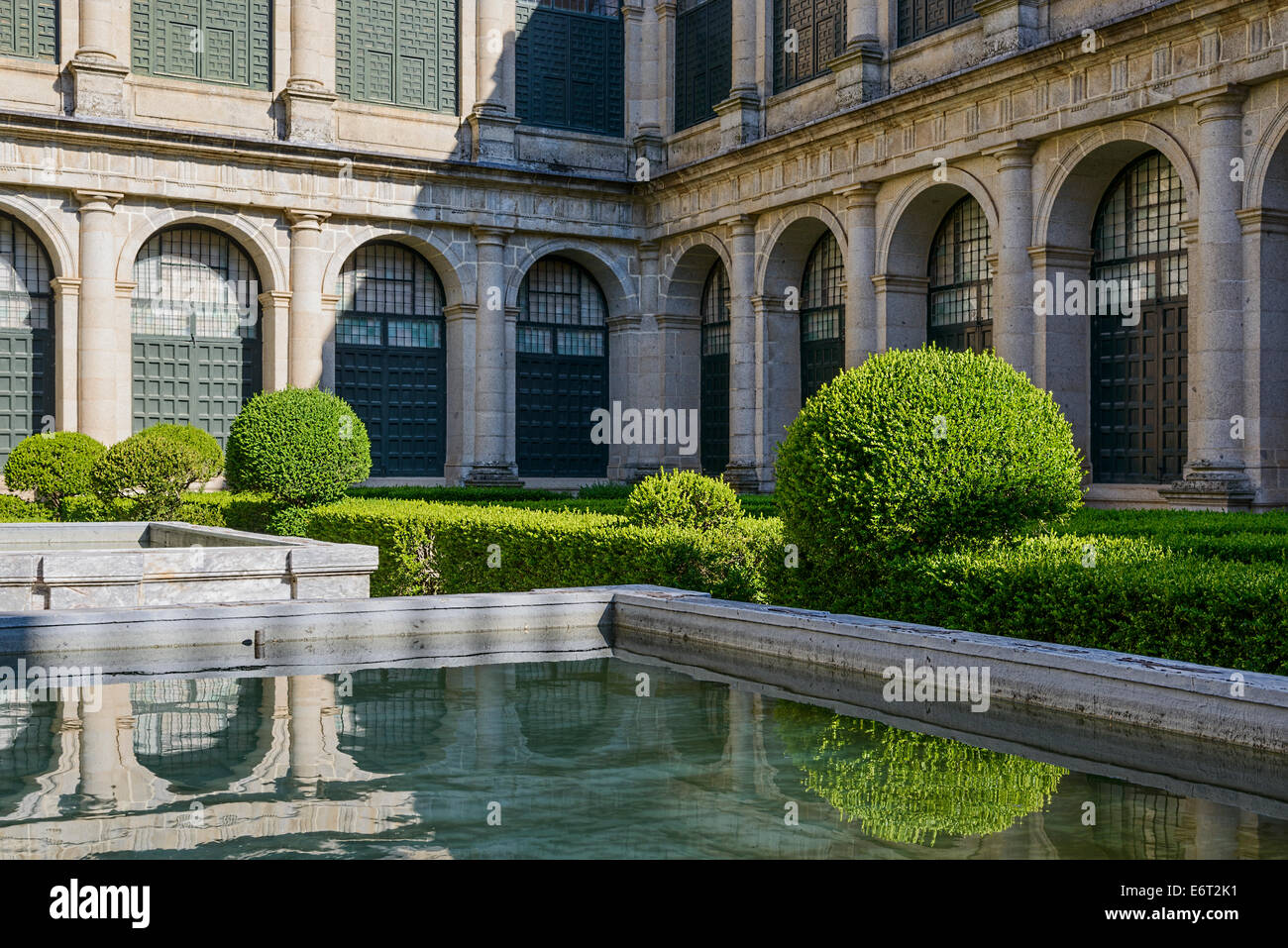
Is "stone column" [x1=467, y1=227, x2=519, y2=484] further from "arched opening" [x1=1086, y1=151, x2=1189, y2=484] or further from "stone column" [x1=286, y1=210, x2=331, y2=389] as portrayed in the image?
"arched opening" [x1=1086, y1=151, x2=1189, y2=484]

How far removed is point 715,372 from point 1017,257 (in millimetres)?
9507

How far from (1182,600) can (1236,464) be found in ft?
32.8

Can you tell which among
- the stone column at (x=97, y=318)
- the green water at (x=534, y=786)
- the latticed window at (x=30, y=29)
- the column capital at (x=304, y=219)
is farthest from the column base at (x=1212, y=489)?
the latticed window at (x=30, y=29)

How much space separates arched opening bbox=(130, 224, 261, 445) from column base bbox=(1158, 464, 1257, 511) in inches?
650

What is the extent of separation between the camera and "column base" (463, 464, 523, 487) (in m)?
25.7

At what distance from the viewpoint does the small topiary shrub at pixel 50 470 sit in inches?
802

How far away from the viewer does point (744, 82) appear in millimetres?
24719

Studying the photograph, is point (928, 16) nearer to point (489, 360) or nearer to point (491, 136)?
point (491, 136)

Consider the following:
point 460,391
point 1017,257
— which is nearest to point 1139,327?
point 1017,257

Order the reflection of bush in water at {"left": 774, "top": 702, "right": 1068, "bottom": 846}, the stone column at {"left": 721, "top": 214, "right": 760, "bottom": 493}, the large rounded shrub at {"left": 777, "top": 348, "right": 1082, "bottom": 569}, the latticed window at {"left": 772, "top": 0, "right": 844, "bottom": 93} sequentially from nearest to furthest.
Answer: the reflection of bush in water at {"left": 774, "top": 702, "right": 1068, "bottom": 846}, the large rounded shrub at {"left": 777, "top": 348, "right": 1082, "bottom": 569}, the latticed window at {"left": 772, "top": 0, "right": 844, "bottom": 93}, the stone column at {"left": 721, "top": 214, "right": 760, "bottom": 493}

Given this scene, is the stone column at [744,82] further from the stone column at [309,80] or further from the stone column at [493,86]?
the stone column at [309,80]

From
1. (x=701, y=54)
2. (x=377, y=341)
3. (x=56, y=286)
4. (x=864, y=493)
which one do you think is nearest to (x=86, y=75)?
(x=56, y=286)

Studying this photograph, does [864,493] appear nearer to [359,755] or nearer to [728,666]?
[728,666]

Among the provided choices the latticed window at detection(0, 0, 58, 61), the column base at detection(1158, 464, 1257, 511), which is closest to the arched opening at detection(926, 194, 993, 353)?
the column base at detection(1158, 464, 1257, 511)
